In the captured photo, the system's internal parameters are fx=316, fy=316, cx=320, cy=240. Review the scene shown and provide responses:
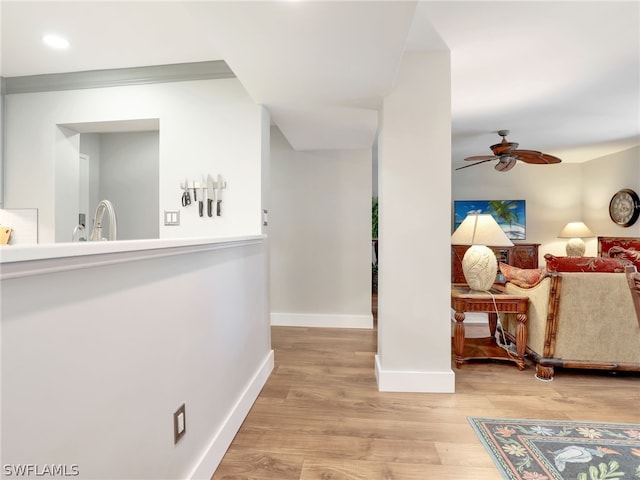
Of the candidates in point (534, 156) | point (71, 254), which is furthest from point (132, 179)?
point (534, 156)

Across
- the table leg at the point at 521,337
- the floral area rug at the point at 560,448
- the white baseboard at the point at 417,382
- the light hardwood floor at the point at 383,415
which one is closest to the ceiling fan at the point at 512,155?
the table leg at the point at 521,337

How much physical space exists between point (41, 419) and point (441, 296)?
6.96 feet

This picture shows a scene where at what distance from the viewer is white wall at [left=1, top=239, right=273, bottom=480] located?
63 cm

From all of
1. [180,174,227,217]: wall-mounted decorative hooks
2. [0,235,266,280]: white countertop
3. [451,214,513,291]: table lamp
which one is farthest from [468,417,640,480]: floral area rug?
[180,174,227,217]: wall-mounted decorative hooks

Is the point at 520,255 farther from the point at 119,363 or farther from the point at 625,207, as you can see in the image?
the point at 119,363

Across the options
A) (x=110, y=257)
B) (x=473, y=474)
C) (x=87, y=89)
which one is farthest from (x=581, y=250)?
(x=87, y=89)

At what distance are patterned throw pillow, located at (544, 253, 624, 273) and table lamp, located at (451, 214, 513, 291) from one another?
0.36m

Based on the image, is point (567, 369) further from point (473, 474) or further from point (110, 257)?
point (110, 257)

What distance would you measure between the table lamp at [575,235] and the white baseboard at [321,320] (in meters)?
3.90

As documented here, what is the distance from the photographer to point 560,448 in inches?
64.6

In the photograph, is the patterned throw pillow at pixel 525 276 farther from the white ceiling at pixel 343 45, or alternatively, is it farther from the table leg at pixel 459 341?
the white ceiling at pixel 343 45

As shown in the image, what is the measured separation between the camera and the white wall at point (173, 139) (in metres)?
2.48

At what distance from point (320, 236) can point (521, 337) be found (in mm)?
2306

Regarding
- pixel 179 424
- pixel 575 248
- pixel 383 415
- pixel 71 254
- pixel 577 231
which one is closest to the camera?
pixel 71 254
